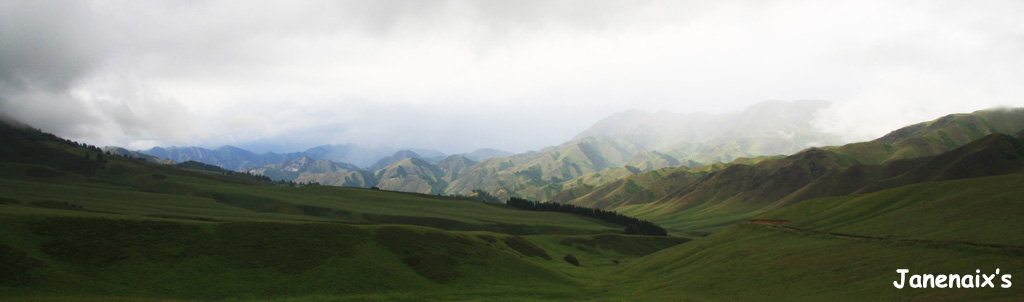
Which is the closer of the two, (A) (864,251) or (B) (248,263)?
(A) (864,251)

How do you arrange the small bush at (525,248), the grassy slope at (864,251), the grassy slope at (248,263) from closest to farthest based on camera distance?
the grassy slope at (864,251)
the grassy slope at (248,263)
the small bush at (525,248)

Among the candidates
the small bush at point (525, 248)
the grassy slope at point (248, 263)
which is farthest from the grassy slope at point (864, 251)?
the small bush at point (525, 248)

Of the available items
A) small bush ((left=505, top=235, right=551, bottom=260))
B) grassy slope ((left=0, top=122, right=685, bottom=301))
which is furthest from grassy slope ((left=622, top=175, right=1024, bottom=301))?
small bush ((left=505, top=235, right=551, bottom=260))

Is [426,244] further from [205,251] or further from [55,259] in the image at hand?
[55,259]

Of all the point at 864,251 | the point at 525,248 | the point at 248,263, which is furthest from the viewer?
the point at 525,248

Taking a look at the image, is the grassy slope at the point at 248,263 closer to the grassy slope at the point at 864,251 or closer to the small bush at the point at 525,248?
the grassy slope at the point at 864,251

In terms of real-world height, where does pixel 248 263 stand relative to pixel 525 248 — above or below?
above

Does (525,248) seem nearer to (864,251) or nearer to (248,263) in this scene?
(248,263)

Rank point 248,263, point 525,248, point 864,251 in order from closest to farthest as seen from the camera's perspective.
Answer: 1. point 864,251
2. point 248,263
3. point 525,248

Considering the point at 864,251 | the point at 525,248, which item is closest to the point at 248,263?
the point at 525,248

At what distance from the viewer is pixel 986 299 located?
3856 centimetres

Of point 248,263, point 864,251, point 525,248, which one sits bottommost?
point 525,248

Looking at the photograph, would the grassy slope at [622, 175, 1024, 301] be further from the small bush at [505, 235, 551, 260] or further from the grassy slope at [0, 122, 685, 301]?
the small bush at [505, 235, 551, 260]

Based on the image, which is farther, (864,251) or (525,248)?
(525,248)
